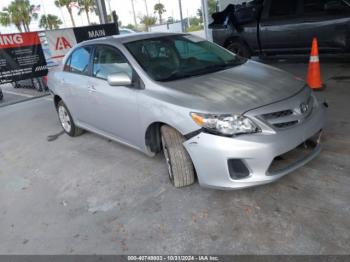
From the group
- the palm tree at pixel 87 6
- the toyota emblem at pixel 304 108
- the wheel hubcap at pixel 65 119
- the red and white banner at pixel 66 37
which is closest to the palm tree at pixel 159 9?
the palm tree at pixel 87 6

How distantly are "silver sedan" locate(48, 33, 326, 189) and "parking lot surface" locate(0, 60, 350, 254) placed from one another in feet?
0.93

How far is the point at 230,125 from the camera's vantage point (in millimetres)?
2568

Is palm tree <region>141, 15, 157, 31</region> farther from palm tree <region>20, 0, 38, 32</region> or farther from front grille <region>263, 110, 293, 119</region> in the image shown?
front grille <region>263, 110, 293, 119</region>

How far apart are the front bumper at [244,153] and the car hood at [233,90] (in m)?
0.26

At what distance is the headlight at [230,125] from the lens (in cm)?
256

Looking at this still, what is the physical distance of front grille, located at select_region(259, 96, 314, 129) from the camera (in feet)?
8.57

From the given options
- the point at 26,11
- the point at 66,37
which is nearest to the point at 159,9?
the point at 26,11

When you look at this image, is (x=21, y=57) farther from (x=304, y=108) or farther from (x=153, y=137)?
(x=304, y=108)

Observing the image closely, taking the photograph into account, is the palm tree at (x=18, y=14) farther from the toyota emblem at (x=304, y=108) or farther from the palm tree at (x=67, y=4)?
the toyota emblem at (x=304, y=108)

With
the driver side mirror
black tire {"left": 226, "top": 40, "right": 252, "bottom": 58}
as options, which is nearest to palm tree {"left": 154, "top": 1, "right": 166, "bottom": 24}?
black tire {"left": 226, "top": 40, "right": 252, "bottom": 58}

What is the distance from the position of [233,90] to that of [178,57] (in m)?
1.04

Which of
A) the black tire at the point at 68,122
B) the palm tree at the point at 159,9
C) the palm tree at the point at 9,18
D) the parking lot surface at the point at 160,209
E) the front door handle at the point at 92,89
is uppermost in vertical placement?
the palm tree at the point at 9,18

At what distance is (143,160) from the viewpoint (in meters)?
3.96

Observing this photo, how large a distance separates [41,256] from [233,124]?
6.15 ft
